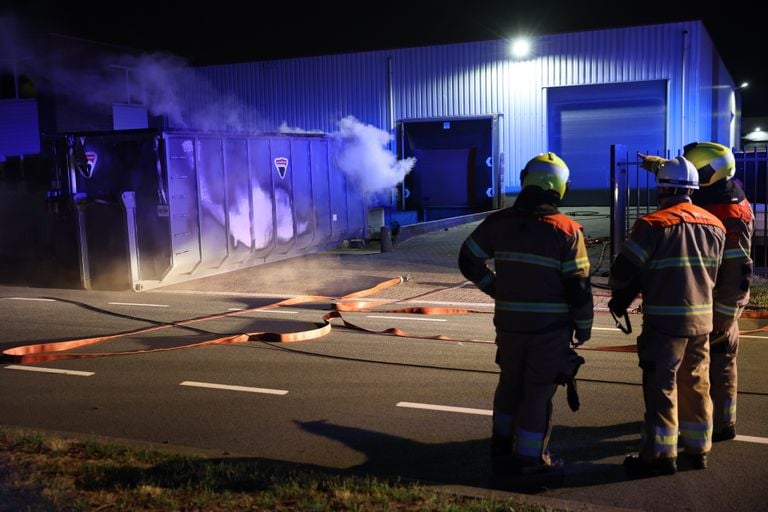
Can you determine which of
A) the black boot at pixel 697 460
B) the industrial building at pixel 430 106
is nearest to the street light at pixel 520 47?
the industrial building at pixel 430 106

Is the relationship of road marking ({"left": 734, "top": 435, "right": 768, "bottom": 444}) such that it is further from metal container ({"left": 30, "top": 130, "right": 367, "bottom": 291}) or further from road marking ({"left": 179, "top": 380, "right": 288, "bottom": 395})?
metal container ({"left": 30, "top": 130, "right": 367, "bottom": 291})

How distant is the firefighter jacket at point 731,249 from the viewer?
5.11 meters

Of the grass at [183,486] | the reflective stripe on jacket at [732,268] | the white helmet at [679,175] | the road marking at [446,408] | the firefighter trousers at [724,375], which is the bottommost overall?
the road marking at [446,408]

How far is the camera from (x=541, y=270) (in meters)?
4.41

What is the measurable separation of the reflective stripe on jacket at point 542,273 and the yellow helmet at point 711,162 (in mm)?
1413

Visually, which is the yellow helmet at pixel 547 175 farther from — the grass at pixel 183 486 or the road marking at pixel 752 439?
the road marking at pixel 752 439

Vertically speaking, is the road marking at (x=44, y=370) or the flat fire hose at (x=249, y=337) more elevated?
the flat fire hose at (x=249, y=337)

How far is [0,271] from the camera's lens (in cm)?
1609

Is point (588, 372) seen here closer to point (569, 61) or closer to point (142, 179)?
point (142, 179)

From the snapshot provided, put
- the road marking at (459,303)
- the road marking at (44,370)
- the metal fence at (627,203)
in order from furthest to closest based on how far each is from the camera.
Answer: the metal fence at (627,203), the road marking at (459,303), the road marking at (44,370)

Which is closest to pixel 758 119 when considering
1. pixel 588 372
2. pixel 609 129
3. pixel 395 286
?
pixel 609 129

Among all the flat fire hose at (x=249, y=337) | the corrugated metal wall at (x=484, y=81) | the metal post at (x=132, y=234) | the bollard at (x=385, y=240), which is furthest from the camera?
the corrugated metal wall at (x=484, y=81)

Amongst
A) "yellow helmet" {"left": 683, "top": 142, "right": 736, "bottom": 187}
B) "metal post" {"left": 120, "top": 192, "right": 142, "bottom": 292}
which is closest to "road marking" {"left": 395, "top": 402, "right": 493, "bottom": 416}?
"yellow helmet" {"left": 683, "top": 142, "right": 736, "bottom": 187}

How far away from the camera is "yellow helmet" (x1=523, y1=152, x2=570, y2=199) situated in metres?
4.54
